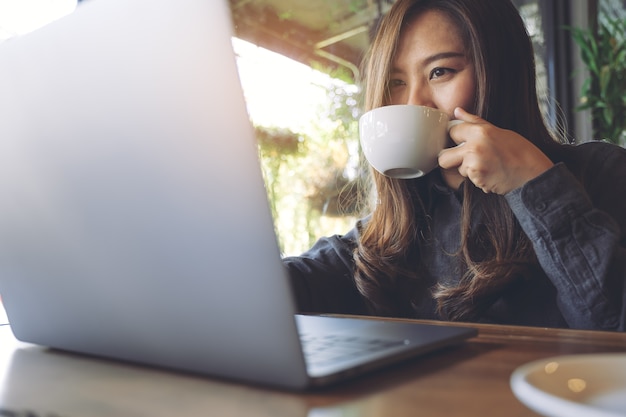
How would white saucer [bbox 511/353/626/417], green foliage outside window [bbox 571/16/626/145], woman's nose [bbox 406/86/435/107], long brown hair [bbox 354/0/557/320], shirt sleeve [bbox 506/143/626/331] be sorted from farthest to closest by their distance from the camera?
green foliage outside window [bbox 571/16/626/145], woman's nose [bbox 406/86/435/107], long brown hair [bbox 354/0/557/320], shirt sleeve [bbox 506/143/626/331], white saucer [bbox 511/353/626/417]

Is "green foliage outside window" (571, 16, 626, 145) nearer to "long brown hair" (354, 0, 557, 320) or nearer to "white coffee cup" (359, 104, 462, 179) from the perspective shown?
"long brown hair" (354, 0, 557, 320)

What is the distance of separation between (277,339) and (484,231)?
2.50 feet

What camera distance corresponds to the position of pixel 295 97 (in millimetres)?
1797

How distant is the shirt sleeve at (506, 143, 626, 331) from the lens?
753mm

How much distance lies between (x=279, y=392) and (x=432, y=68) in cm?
84

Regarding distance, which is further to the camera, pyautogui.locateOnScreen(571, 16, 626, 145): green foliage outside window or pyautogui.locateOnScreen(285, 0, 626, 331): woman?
pyautogui.locateOnScreen(571, 16, 626, 145): green foliage outside window

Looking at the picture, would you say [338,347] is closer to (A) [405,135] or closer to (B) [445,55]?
(A) [405,135]

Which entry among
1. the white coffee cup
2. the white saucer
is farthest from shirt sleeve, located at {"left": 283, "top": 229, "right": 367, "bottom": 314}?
the white saucer

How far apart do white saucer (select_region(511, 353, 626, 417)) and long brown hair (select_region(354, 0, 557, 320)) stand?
0.54 meters

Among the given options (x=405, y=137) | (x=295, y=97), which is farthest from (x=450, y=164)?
(x=295, y=97)

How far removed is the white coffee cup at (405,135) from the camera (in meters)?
0.85

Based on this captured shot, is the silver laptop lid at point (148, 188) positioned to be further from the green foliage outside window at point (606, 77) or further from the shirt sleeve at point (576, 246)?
the green foliage outside window at point (606, 77)

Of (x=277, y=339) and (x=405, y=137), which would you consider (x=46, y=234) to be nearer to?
(x=277, y=339)

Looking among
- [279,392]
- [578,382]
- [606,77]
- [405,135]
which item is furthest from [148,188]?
[606,77]
